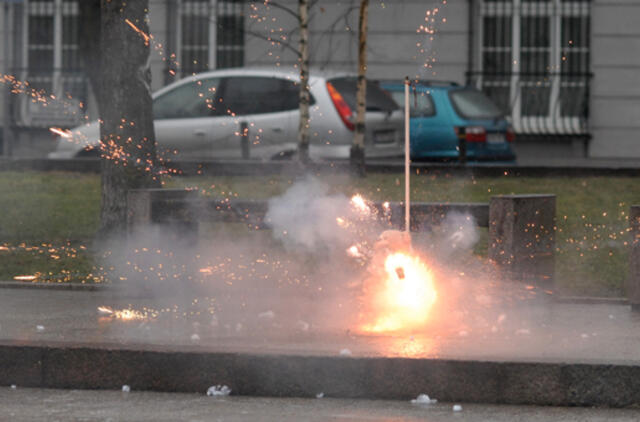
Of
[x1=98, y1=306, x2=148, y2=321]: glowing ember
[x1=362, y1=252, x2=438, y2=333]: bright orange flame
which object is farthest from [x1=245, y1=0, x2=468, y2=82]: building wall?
[x1=98, y1=306, x2=148, y2=321]: glowing ember

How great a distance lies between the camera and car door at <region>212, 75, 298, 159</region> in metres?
15.4

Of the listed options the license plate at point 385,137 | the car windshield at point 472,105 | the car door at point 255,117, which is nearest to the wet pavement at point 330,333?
the car door at point 255,117

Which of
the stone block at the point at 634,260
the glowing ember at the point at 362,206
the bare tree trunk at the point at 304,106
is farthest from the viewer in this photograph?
the bare tree trunk at the point at 304,106

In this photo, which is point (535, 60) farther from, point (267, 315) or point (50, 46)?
point (267, 315)

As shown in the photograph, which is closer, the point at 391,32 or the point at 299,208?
the point at 299,208

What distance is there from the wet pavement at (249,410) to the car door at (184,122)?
31.9 ft

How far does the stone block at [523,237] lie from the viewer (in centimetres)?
802

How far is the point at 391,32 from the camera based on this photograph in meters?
21.8

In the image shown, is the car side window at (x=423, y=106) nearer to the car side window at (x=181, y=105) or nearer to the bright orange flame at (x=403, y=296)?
the car side window at (x=181, y=105)

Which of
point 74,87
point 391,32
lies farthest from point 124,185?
point 74,87

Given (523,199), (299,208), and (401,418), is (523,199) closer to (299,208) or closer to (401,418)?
(299,208)

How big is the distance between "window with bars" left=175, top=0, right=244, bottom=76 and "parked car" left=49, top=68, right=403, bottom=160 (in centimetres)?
675

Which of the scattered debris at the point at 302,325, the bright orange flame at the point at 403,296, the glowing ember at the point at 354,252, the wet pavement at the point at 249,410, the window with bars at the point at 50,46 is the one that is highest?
the window with bars at the point at 50,46

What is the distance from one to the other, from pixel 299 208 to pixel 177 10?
14839mm
